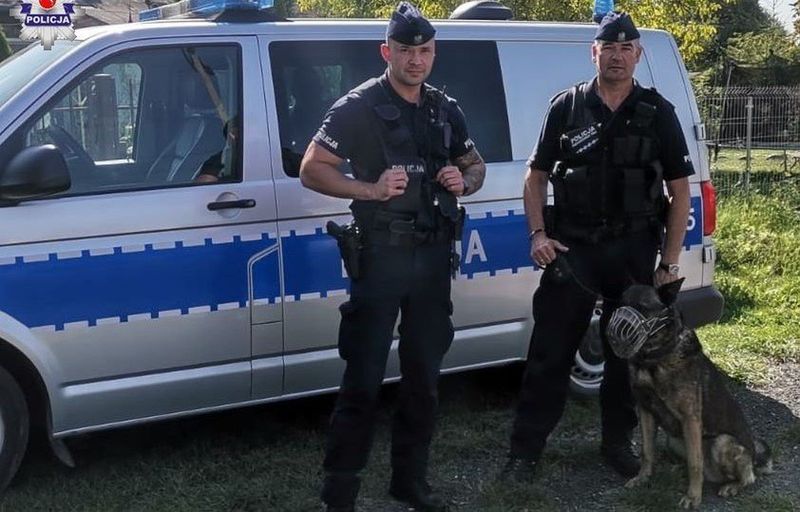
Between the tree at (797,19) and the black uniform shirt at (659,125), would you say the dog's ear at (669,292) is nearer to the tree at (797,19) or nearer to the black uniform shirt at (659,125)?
the black uniform shirt at (659,125)

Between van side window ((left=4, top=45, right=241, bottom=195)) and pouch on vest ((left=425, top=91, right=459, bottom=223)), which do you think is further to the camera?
van side window ((left=4, top=45, right=241, bottom=195))

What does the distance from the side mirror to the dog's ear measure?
2.29m

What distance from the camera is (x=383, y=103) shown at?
3338 mm

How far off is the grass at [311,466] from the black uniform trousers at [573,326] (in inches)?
9.3

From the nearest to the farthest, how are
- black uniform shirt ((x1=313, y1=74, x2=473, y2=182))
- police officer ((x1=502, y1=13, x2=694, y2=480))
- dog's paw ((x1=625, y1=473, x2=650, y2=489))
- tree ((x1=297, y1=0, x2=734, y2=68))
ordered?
1. black uniform shirt ((x1=313, y1=74, x2=473, y2=182))
2. police officer ((x1=502, y1=13, x2=694, y2=480))
3. dog's paw ((x1=625, y1=473, x2=650, y2=489))
4. tree ((x1=297, y1=0, x2=734, y2=68))

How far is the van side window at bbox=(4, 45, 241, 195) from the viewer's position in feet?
12.0

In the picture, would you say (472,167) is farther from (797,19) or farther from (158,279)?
(797,19)

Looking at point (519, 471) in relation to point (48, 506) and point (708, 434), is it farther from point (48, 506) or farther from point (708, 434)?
point (48, 506)

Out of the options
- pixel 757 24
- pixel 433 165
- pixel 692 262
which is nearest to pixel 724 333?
pixel 692 262

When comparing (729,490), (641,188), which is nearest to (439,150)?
(641,188)

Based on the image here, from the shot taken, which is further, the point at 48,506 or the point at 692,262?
the point at 692,262

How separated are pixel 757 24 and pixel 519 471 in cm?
3735

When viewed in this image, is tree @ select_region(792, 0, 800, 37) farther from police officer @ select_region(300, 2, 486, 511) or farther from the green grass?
police officer @ select_region(300, 2, 486, 511)

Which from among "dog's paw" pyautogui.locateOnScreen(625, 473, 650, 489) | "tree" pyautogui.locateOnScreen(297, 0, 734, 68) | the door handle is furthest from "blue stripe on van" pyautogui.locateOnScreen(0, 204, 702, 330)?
"tree" pyautogui.locateOnScreen(297, 0, 734, 68)
